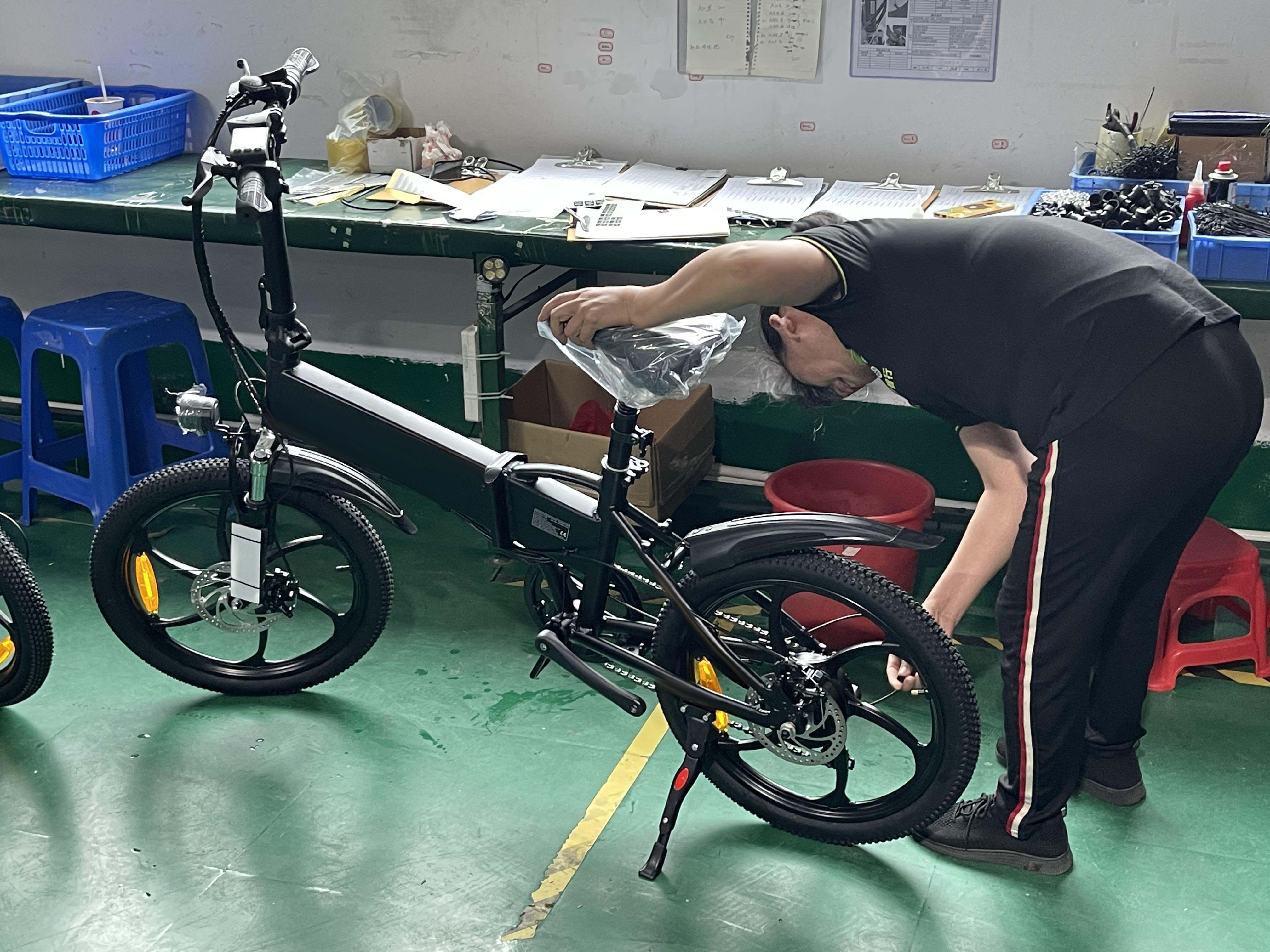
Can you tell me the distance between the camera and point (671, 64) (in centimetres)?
372

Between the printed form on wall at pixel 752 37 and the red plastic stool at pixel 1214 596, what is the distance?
1.66 m

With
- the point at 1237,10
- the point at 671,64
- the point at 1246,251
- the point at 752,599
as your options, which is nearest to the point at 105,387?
the point at 671,64

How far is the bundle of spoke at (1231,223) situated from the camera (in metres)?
2.80

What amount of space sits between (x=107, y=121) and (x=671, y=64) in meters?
1.61

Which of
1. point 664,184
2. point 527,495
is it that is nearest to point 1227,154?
point 664,184

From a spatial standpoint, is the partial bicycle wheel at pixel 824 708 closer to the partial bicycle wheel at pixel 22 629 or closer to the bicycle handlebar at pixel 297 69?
the bicycle handlebar at pixel 297 69

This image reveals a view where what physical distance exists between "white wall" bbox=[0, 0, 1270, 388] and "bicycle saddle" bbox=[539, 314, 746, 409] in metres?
1.55

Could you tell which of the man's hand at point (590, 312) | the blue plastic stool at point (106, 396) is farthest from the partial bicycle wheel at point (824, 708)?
the blue plastic stool at point (106, 396)

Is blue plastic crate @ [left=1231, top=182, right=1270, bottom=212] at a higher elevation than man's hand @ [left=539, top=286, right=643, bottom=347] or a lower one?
higher

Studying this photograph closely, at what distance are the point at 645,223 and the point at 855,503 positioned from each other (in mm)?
958

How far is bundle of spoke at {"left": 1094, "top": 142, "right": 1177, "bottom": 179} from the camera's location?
3.21 m

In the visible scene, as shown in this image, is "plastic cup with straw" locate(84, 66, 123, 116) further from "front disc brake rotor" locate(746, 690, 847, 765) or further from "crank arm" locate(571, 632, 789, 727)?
"front disc brake rotor" locate(746, 690, 847, 765)

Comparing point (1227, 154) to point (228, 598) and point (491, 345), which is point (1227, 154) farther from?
point (228, 598)

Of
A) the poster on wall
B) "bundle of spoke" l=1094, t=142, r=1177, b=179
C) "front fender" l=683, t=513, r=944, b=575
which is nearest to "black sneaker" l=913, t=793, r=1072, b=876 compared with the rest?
"front fender" l=683, t=513, r=944, b=575
